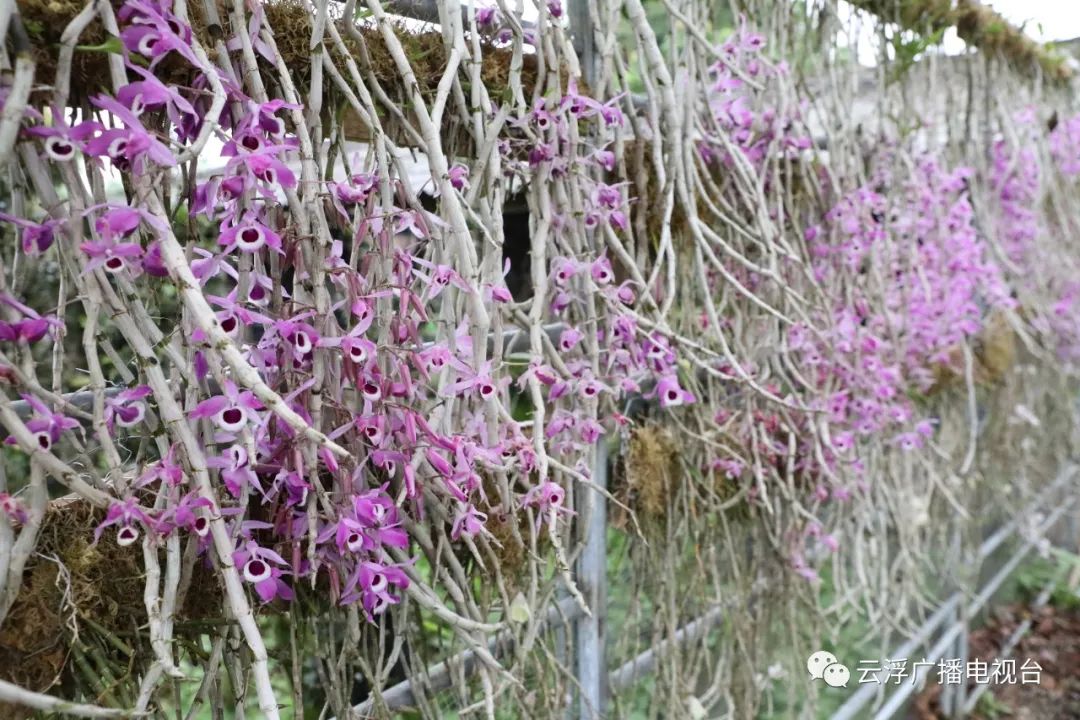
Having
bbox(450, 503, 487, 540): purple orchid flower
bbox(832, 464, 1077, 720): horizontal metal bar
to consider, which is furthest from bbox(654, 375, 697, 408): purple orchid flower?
bbox(832, 464, 1077, 720): horizontal metal bar

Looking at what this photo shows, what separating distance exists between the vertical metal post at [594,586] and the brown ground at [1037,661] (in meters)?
2.18

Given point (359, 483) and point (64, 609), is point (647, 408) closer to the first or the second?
point (359, 483)

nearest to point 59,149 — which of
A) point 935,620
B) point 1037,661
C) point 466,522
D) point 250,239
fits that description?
point 250,239

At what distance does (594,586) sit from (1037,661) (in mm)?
2860

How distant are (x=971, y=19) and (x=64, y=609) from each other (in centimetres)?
233

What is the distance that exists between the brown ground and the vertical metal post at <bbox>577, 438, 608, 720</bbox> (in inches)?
85.9

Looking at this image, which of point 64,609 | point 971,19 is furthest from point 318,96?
point 971,19

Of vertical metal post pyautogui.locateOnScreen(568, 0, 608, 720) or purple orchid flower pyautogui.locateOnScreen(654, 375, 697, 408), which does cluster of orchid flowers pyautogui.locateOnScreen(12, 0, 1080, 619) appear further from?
vertical metal post pyautogui.locateOnScreen(568, 0, 608, 720)

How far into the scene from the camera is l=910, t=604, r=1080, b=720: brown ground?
307 cm

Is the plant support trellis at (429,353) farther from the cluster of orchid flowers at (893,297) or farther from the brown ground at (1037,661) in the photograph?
the brown ground at (1037,661)

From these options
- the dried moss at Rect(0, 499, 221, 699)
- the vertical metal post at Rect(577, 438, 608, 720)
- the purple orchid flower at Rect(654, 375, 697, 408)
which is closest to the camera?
the dried moss at Rect(0, 499, 221, 699)

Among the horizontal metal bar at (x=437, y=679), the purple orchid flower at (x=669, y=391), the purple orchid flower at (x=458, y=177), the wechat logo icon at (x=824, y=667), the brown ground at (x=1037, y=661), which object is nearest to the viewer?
the purple orchid flower at (x=458, y=177)

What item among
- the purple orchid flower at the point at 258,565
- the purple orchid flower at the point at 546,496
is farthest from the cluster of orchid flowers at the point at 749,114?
the purple orchid flower at the point at 258,565

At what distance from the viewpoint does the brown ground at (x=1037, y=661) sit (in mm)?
3065
